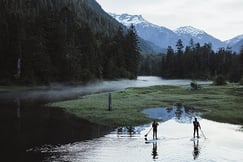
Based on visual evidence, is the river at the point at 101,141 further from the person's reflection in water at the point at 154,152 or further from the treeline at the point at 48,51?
the treeline at the point at 48,51

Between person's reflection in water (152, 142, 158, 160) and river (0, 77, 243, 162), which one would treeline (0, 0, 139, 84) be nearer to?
river (0, 77, 243, 162)

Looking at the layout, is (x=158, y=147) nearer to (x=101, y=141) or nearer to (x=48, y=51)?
(x=101, y=141)

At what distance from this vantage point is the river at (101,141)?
1209 inches

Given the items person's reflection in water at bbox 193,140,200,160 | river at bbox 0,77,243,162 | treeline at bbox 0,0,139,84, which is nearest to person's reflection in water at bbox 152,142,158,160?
river at bbox 0,77,243,162

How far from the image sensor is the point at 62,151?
3166 cm

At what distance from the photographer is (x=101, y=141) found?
36469 mm

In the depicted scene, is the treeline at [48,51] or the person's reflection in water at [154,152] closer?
the person's reflection in water at [154,152]

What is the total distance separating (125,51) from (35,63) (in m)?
74.6

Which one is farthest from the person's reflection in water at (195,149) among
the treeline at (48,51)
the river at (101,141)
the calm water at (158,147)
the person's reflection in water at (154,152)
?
the treeline at (48,51)

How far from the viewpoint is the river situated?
30719mm

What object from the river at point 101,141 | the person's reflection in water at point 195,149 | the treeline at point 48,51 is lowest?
the person's reflection in water at point 195,149

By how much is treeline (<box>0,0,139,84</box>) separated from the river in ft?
183

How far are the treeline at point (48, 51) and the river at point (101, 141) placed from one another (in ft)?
183

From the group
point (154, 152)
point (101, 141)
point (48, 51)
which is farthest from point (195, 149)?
point (48, 51)
